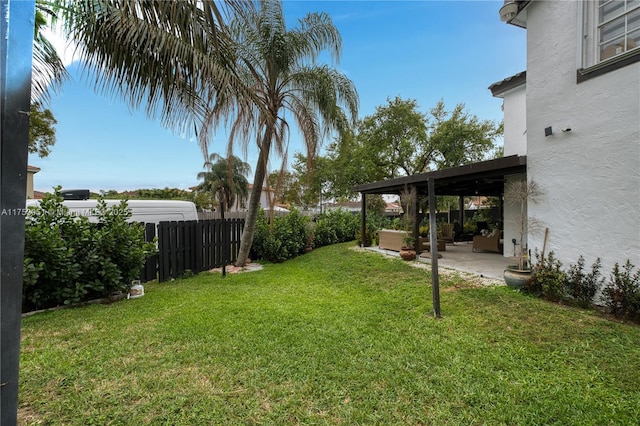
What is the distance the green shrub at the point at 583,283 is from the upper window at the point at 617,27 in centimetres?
339

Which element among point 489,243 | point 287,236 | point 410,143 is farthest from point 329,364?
point 410,143

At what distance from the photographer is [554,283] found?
5066mm

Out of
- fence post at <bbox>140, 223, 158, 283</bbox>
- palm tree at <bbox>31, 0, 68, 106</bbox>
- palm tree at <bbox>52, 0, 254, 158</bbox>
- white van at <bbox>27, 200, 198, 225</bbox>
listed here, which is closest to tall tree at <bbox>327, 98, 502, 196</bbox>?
white van at <bbox>27, 200, 198, 225</bbox>

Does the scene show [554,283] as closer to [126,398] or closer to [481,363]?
[481,363]

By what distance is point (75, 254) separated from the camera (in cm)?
507

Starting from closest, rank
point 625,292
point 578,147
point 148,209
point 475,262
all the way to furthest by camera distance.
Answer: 1. point 625,292
2. point 578,147
3. point 475,262
4. point 148,209

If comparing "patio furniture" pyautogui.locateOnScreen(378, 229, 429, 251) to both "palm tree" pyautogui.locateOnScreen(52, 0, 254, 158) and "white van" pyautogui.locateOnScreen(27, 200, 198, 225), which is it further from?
"palm tree" pyautogui.locateOnScreen(52, 0, 254, 158)

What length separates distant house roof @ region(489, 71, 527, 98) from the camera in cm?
929

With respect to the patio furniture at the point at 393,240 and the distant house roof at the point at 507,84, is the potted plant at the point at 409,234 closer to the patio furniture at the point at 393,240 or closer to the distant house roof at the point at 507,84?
the patio furniture at the point at 393,240

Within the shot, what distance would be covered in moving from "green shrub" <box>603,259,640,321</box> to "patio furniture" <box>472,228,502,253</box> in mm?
5817

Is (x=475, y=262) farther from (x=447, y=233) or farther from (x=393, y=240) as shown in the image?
(x=447, y=233)

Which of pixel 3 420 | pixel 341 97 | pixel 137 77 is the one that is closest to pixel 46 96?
pixel 137 77

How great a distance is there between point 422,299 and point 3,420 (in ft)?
17.4

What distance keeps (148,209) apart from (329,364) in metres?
7.70
